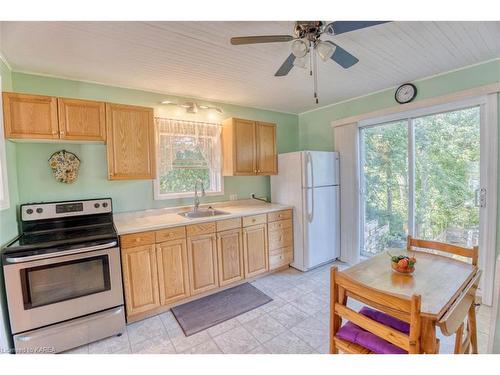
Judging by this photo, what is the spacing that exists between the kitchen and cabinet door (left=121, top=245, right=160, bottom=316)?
0.01m

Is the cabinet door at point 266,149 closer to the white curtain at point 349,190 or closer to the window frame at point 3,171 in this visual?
the white curtain at point 349,190

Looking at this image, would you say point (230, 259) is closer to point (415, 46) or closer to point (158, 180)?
point (158, 180)

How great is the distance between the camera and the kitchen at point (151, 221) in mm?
1783

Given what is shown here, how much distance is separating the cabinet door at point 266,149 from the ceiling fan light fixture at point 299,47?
181 centimetres

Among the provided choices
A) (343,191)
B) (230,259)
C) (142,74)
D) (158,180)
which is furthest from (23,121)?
(343,191)

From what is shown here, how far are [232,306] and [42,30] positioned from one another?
2747mm

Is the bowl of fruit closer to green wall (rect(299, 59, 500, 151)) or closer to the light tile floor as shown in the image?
the light tile floor

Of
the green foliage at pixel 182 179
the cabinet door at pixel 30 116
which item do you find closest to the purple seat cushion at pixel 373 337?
the green foliage at pixel 182 179

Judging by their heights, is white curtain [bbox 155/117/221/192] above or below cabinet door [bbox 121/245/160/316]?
above

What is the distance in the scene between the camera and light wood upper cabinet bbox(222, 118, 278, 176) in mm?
3113

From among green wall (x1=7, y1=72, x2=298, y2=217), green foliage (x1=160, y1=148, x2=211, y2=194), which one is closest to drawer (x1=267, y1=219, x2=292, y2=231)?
green wall (x1=7, y1=72, x2=298, y2=217)

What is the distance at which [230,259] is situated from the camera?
272 cm

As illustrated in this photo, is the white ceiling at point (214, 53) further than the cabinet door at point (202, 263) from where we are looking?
No

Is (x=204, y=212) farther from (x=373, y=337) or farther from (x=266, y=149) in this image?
(x=373, y=337)
